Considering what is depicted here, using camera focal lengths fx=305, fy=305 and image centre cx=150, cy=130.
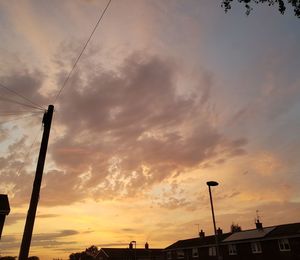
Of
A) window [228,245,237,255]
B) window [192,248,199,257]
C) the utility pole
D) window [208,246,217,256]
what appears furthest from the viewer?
window [192,248,199,257]

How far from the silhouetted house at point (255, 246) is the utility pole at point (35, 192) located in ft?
117

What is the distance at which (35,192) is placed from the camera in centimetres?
1305

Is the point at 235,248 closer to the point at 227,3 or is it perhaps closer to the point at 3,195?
the point at 3,195

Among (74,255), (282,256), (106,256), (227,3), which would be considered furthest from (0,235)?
(74,255)

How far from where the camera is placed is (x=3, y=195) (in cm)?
2938

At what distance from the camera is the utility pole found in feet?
38.3

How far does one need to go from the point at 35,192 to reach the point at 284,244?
37514mm

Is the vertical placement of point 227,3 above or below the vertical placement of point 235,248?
above

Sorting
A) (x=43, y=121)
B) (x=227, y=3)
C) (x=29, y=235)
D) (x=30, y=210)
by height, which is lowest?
(x=29, y=235)

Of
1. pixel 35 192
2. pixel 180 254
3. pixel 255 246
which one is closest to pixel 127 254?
pixel 180 254

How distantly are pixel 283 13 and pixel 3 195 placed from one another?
28585 millimetres

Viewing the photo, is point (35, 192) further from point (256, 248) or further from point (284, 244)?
point (256, 248)

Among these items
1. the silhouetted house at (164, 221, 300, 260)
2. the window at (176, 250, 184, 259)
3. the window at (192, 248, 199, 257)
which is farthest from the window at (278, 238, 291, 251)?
the window at (176, 250, 184, 259)

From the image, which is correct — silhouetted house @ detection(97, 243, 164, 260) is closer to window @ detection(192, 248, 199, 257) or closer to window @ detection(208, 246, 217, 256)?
window @ detection(192, 248, 199, 257)
